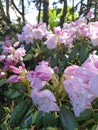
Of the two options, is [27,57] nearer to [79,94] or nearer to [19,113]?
[19,113]

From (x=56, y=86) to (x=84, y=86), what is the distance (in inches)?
13.6

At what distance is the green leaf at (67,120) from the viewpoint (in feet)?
5.96

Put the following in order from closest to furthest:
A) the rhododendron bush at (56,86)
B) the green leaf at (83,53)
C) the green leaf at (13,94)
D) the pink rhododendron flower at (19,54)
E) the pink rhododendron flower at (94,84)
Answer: the pink rhododendron flower at (94,84)
the rhododendron bush at (56,86)
the green leaf at (13,94)
the green leaf at (83,53)
the pink rhododendron flower at (19,54)

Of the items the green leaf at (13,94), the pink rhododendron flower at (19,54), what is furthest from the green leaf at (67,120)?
the pink rhododendron flower at (19,54)

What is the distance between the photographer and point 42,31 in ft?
11.4

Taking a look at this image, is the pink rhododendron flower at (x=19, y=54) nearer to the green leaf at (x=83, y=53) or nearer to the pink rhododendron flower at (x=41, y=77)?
the green leaf at (x=83, y=53)

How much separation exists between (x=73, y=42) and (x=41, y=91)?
57.7 inches

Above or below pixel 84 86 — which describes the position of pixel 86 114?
below

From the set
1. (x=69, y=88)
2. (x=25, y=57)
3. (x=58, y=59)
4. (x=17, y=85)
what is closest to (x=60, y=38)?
(x=58, y=59)

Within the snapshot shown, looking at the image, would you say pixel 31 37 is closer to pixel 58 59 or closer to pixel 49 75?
pixel 58 59

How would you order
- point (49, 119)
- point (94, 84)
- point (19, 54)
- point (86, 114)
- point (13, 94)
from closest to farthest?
point (94, 84)
point (86, 114)
point (49, 119)
point (13, 94)
point (19, 54)

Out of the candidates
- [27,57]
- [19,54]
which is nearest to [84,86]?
[19,54]

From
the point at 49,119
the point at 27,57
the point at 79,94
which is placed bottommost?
the point at 27,57

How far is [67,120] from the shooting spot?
1833 millimetres
